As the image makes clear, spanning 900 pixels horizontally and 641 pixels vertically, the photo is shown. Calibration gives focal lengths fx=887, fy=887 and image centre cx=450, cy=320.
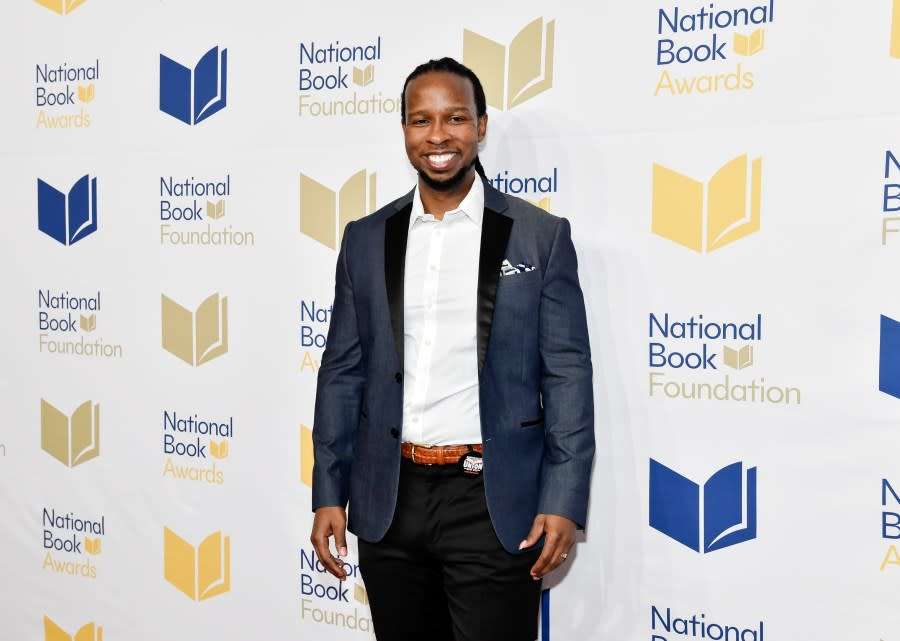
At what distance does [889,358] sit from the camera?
6.34ft

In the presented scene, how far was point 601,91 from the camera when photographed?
2.14 metres

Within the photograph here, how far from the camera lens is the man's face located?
69.4 inches

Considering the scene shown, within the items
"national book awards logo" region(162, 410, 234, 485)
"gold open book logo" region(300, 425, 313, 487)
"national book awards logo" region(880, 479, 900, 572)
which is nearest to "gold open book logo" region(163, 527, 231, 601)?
"national book awards logo" region(162, 410, 234, 485)

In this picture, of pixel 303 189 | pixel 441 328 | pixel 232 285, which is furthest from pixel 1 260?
pixel 441 328

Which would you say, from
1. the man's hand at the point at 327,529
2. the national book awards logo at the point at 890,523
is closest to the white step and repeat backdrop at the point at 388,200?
the national book awards logo at the point at 890,523

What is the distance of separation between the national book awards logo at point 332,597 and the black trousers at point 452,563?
696 millimetres

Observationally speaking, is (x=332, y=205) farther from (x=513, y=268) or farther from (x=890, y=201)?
(x=890, y=201)

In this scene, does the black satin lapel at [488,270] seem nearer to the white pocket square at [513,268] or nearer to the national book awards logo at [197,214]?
the white pocket square at [513,268]

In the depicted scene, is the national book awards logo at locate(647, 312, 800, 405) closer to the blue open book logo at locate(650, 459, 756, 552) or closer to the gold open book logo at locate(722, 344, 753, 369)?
the gold open book logo at locate(722, 344, 753, 369)

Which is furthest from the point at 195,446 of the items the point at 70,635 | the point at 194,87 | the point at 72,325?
the point at 194,87

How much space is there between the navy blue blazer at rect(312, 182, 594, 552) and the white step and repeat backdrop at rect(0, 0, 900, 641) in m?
0.45

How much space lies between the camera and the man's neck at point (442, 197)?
1823 mm

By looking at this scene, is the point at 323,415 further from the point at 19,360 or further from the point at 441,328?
the point at 19,360

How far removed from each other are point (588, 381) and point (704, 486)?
22.4 inches
